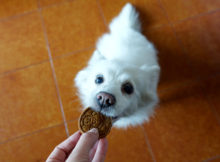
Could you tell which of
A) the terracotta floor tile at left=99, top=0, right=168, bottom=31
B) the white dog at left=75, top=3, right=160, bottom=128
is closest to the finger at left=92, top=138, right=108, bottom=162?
the white dog at left=75, top=3, right=160, bottom=128

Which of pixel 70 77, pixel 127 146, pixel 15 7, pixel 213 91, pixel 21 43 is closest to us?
pixel 127 146

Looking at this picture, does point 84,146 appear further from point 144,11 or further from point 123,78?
point 144,11

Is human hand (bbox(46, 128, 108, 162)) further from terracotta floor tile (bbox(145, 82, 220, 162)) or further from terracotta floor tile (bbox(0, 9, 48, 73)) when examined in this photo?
terracotta floor tile (bbox(0, 9, 48, 73))

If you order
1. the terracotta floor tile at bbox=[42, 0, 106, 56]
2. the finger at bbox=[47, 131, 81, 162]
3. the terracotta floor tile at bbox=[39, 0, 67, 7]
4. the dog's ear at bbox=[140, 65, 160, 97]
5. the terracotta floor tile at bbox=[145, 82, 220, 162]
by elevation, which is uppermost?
the terracotta floor tile at bbox=[39, 0, 67, 7]

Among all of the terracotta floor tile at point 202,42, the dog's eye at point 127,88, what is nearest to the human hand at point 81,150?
the dog's eye at point 127,88

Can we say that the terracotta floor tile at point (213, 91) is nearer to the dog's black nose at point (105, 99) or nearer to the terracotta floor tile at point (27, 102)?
the dog's black nose at point (105, 99)

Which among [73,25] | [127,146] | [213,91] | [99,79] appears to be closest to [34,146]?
[127,146]
